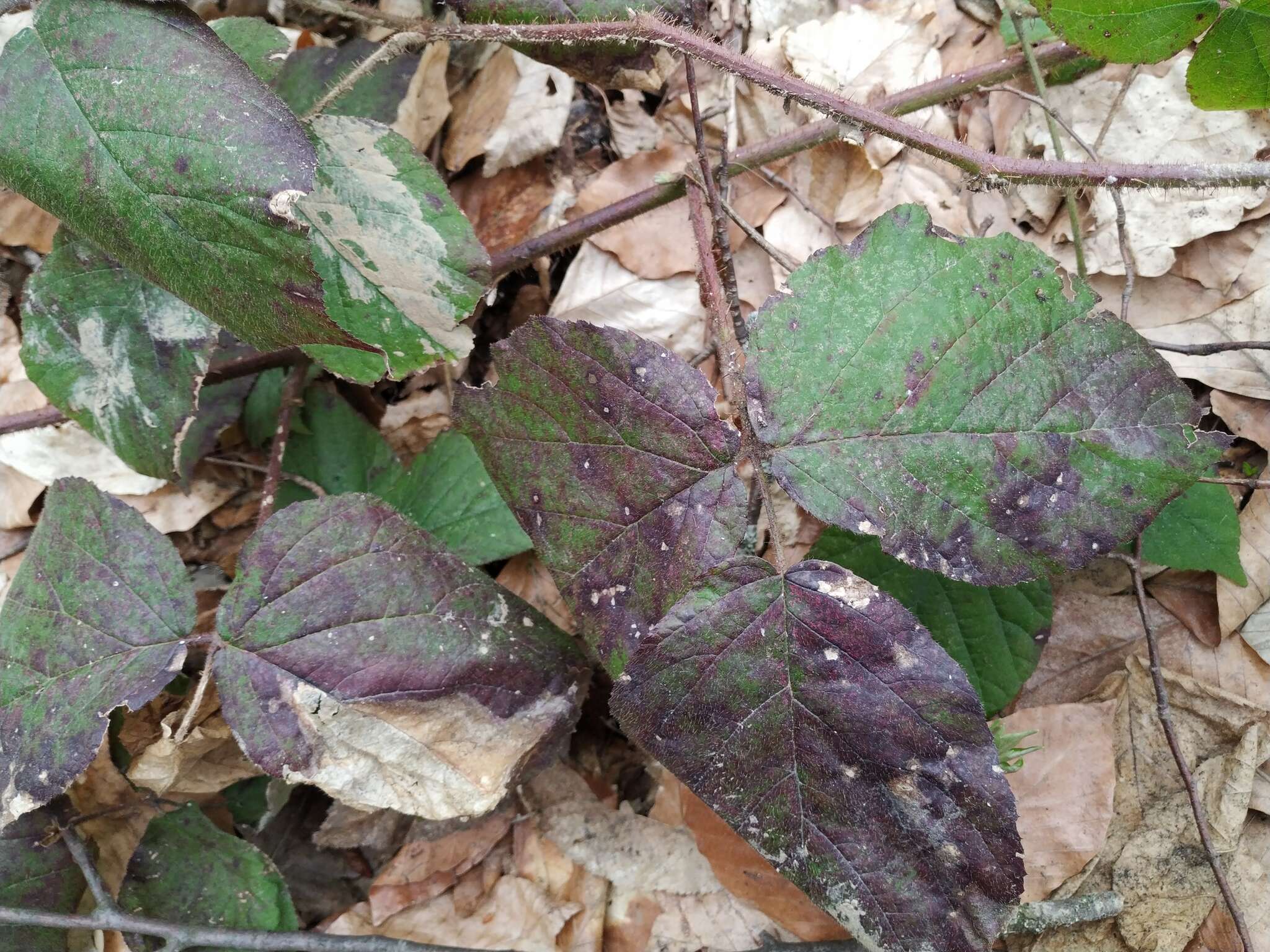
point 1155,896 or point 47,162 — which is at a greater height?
point 47,162

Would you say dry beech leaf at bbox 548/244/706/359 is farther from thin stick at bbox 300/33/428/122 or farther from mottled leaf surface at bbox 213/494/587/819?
mottled leaf surface at bbox 213/494/587/819

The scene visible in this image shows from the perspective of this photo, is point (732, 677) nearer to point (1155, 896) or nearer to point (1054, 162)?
point (1054, 162)

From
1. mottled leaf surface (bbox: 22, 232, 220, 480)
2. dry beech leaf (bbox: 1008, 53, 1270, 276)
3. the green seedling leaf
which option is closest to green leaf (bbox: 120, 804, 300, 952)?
mottled leaf surface (bbox: 22, 232, 220, 480)

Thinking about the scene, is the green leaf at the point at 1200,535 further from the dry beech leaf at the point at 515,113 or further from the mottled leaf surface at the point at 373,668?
the dry beech leaf at the point at 515,113

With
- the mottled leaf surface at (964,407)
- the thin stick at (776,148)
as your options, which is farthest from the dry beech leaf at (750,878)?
the thin stick at (776,148)

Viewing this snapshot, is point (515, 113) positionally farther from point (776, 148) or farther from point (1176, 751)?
point (1176, 751)

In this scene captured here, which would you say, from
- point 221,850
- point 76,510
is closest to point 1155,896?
point 221,850
